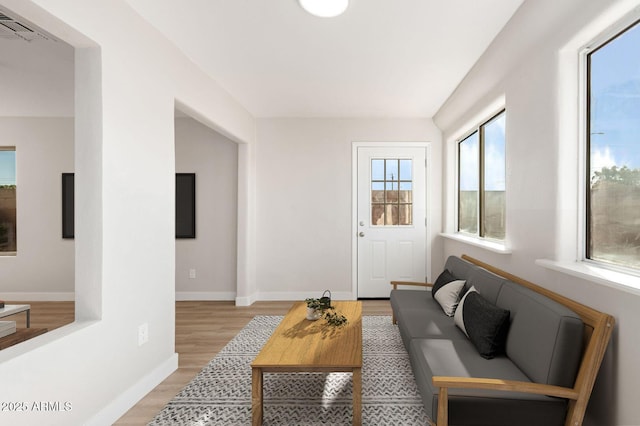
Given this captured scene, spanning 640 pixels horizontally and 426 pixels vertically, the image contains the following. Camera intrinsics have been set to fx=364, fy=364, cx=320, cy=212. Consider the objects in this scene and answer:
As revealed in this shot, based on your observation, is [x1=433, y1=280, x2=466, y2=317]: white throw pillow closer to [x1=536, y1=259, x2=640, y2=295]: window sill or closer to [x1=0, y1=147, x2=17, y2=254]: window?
[x1=536, y1=259, x2=640, y2=295]: window sill

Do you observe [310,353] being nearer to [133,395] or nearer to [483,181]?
[133,395]

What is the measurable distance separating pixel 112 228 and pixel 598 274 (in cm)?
267

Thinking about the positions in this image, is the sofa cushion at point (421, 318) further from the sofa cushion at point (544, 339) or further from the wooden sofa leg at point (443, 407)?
the wooden sofa leg at point (443, 407)

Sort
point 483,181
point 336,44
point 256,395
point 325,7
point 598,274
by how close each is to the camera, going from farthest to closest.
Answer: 1. point 483,181
2. point 336,44
3. point 325,7
4. point 256,395
5. point 598,274

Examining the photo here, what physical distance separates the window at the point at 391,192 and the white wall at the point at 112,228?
3073 mm

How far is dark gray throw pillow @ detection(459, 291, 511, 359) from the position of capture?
2178mm

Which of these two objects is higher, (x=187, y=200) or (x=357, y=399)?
(x=187, y=200)

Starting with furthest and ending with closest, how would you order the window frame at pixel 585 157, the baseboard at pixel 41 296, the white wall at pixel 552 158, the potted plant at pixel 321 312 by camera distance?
the baseboard at pixel 41 296
the potted plant at pixel 321 312
the window frame at pixel 585 157
the white wall at pixel 552 158

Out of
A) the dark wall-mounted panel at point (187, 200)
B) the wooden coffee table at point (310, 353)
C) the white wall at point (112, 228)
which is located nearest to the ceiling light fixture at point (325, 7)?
the white wall at point (112, 228)

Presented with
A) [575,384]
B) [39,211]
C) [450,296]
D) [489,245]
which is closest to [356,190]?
[489,245]

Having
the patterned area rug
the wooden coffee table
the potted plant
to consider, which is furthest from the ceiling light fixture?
the patterned area rug

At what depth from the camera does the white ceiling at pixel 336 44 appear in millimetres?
2461

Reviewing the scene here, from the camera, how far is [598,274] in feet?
5.89

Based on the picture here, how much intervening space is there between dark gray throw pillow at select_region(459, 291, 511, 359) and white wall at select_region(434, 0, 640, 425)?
383mm
